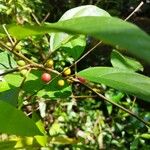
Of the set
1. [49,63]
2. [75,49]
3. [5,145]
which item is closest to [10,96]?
[5,145]

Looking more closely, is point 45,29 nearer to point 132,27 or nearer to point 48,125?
point 132,27

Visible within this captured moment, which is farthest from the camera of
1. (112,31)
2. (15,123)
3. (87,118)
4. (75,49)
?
(87,118)

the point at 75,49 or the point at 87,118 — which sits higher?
the point at 75,49

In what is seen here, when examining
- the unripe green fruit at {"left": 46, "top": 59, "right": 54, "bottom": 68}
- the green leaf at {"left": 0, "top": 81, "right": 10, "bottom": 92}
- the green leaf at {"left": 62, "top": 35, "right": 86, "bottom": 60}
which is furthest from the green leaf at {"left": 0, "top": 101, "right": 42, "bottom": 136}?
the green leaf at {"left": 62, "top": 35, "right": 86, "bottom": 60}

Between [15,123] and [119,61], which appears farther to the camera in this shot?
[119,61]

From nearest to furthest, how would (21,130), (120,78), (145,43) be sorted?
1. (145,43)
2. (21,130)
3. (120,78)

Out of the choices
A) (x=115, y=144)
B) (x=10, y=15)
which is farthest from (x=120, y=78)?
(x=115, y=144)

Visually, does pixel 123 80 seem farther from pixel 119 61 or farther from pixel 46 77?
pixel 119 61
